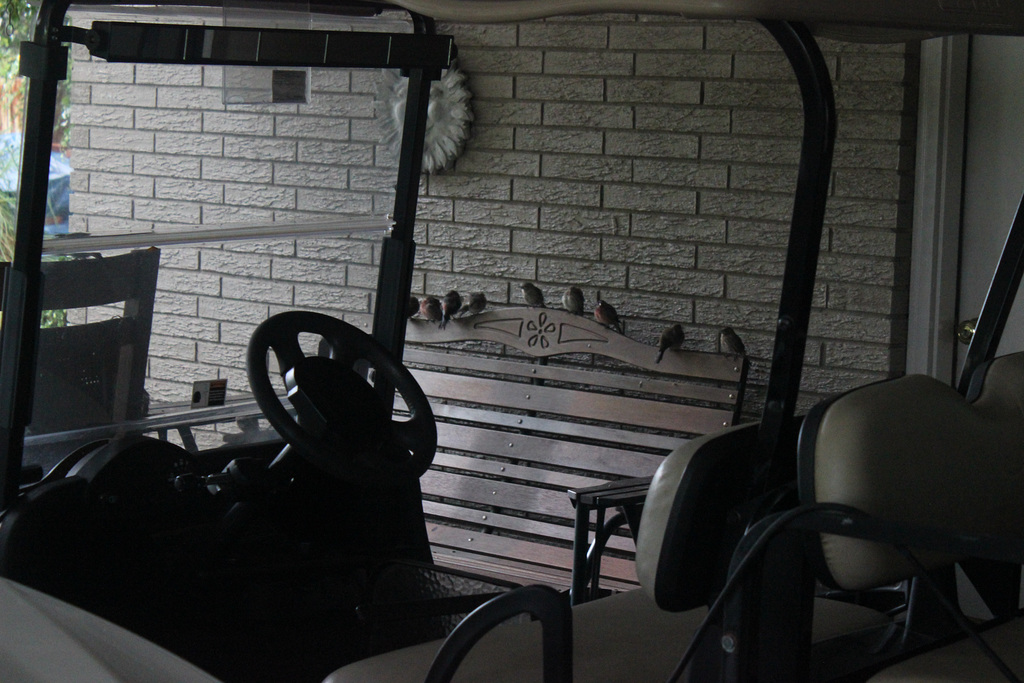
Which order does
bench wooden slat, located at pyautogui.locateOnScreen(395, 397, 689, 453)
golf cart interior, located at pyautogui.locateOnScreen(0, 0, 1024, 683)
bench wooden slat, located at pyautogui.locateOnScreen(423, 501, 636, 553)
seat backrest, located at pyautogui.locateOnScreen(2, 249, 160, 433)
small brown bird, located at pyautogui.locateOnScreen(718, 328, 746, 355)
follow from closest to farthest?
golf cart interior, located at pyautogui.locateOnScreen(0, 0, 1024, 683), seat backrest, located at pyautogui.locateOnScreen(2, 249, 160, 433), small brown bird, located at pyautogui.locateOnScreen(718, 328, 746, 355), bench wooden slat, located at pyautogui.locateOnScreen(395, 397, 689, 453), bench wooden slat, located at pyautogui.locateOnScreen(423, 501, 636, 553)

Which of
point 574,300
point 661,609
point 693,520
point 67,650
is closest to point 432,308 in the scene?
point 574,300

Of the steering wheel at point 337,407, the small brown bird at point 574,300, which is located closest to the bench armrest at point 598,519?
the steering wheel at point 337,407

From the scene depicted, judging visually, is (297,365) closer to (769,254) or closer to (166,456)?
(166,456)

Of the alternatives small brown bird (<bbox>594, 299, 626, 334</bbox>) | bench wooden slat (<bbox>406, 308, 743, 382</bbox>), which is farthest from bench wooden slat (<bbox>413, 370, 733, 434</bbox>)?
small brown bird (<bbox>594, 299, 626, 334</bbox>)

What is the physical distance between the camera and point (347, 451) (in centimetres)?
207

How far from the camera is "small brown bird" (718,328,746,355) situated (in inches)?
135

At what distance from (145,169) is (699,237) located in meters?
1.88

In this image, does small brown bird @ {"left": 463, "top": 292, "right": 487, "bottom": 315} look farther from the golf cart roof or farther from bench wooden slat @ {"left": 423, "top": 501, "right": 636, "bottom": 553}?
the golf cart roof

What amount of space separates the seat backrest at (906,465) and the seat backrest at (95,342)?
126 cm

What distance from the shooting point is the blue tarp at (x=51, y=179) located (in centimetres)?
200

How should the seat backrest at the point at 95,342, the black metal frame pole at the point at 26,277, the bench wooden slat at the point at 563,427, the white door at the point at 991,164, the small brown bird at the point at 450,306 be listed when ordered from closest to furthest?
1. the black metal frame pole at the point at 26,277
2. the seat backrest at the point at 95,342
3. the white door at the point at 991,164
4. the bench wooden slat at the point at 563,427
5. the small brown bird at the point at 450,306

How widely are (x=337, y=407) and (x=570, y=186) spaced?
74.1 inches

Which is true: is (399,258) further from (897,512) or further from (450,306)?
(897,512)

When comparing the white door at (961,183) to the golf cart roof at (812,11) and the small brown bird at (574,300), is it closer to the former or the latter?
the small brown bird at (574,300)
